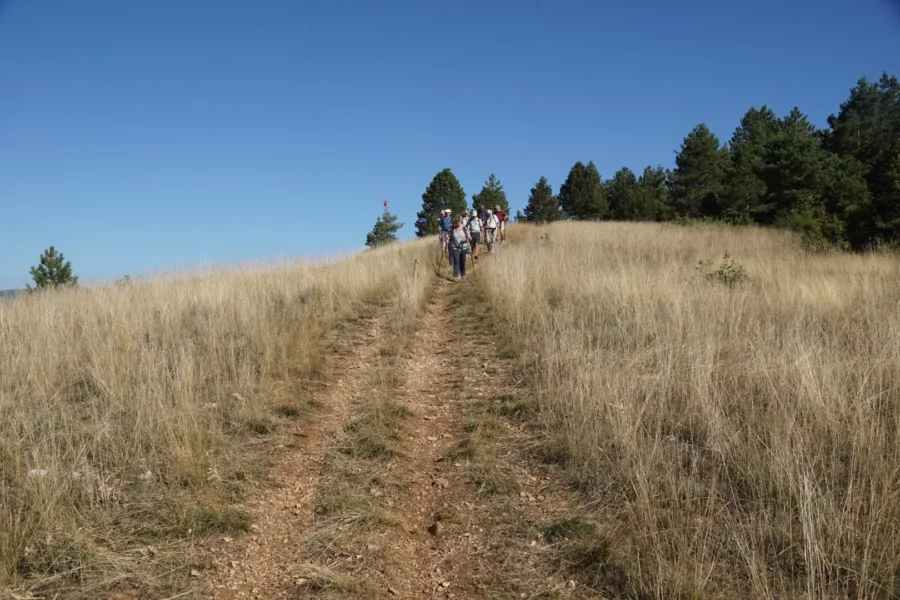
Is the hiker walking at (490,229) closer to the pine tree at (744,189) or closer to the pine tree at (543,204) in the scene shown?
the pine tree at (744,189)

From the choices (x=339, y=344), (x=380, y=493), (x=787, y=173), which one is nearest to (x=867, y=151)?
(x=787, y=173)

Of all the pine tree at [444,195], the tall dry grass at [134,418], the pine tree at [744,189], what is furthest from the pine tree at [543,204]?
the tall dry grass at [134,418]

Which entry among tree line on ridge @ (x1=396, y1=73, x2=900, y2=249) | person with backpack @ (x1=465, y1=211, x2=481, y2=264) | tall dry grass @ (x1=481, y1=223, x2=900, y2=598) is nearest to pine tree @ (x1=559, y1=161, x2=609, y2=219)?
tree line on ridge @ (x1=396, y1=73, x2=900, y2=249)

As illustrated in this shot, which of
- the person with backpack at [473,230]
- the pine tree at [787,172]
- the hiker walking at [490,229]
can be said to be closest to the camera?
the person with backpack at [473,230]

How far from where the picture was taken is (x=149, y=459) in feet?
13.5

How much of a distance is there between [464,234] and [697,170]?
39.8m

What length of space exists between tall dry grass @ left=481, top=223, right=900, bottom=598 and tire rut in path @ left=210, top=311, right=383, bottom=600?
70.9 inches

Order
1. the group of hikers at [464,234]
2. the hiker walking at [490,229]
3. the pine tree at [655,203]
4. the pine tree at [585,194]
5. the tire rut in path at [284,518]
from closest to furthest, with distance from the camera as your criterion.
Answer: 1. the tire rut in path at [284,518]
2. the group of hikers at [464,234]
3. the hiker walking at [490,229]
4. the pine tree at [655,203]
5. the pine tree at [585,194]

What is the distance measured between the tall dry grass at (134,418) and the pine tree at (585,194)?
159 ft

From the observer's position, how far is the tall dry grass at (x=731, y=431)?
2812mm


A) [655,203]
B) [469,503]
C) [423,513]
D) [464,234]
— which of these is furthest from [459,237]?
[655,203]

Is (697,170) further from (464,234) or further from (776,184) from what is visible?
(464,234)

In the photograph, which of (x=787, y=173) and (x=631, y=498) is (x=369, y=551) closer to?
(x=631, y=498)

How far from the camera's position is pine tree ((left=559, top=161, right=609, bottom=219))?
177 ft
